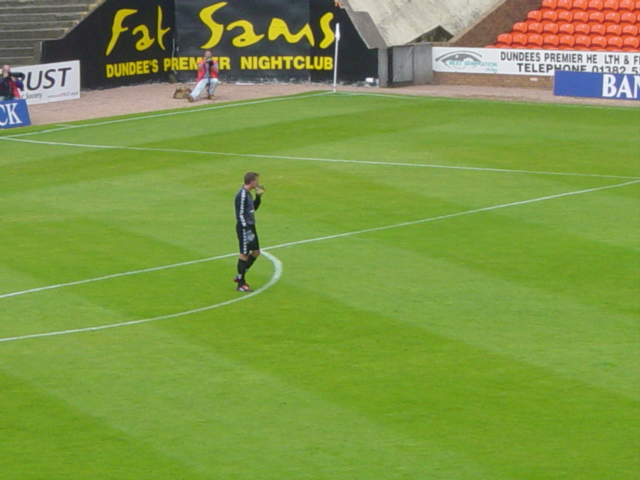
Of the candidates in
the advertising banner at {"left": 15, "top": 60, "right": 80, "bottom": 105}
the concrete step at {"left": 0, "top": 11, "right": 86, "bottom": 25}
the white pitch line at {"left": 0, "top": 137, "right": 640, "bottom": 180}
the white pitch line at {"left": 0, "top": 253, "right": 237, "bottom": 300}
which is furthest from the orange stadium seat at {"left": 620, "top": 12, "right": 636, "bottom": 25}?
the white pitch line at {"left": 0, "top": 253, "right": 237, "bottom": 300}

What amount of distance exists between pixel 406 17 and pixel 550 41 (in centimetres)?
609

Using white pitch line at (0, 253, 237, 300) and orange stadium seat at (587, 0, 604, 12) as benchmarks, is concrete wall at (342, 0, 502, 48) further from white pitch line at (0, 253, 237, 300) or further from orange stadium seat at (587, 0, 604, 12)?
white pitch line at (0, 253, 237, 300)

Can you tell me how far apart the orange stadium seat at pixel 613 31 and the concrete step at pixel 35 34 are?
71.8 feet

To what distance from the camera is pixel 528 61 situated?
156 ft

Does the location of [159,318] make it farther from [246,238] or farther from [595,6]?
[595,6]

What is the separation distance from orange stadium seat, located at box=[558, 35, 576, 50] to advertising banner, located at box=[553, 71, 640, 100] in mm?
5797

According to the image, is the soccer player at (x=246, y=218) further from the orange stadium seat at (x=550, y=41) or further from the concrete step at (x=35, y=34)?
the orange stadium seat at (x=550, y=41)

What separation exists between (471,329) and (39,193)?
43.8 ft

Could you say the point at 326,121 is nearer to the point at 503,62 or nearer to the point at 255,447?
the point at 503,62

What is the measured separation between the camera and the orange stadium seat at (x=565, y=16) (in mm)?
50812

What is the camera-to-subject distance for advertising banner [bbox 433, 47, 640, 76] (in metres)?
45.7

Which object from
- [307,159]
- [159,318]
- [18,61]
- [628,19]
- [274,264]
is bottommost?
[159,318]

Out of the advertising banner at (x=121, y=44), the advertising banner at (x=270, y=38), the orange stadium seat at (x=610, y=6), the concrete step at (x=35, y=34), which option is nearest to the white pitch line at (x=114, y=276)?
the advertising banner at (x=121, y=44)

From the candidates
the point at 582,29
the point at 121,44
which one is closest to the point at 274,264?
the point at 121,44
